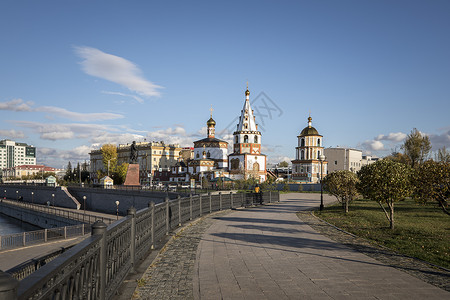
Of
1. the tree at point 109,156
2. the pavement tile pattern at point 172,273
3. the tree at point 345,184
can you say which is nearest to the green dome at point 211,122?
the tree at point 109,156

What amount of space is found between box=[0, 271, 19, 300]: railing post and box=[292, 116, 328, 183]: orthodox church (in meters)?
80.1

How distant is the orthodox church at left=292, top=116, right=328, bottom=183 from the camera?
79750 mm

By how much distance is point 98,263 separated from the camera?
447 cm

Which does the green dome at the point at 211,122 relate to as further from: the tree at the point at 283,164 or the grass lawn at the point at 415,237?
the tree at the point at 283,164

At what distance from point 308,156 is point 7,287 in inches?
3203

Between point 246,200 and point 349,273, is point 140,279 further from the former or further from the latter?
point 246,200

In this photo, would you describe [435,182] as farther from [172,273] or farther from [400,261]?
[172,273]

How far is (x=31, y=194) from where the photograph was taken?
72.6 meters

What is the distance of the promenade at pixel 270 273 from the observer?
6188 millimetres

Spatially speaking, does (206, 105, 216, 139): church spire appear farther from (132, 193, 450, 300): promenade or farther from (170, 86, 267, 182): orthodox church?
(132, 193, 450, 300): promenade

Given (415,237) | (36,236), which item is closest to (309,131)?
(36,236)

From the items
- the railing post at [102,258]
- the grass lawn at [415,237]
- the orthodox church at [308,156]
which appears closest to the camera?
the railing post at [102,258]

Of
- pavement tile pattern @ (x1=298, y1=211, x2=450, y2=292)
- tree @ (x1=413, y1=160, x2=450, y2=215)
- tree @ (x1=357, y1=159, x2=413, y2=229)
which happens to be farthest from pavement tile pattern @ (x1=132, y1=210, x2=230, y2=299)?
tree @ (x1=357, y1=159, x2=413, y2=229)

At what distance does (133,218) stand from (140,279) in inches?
48.4
